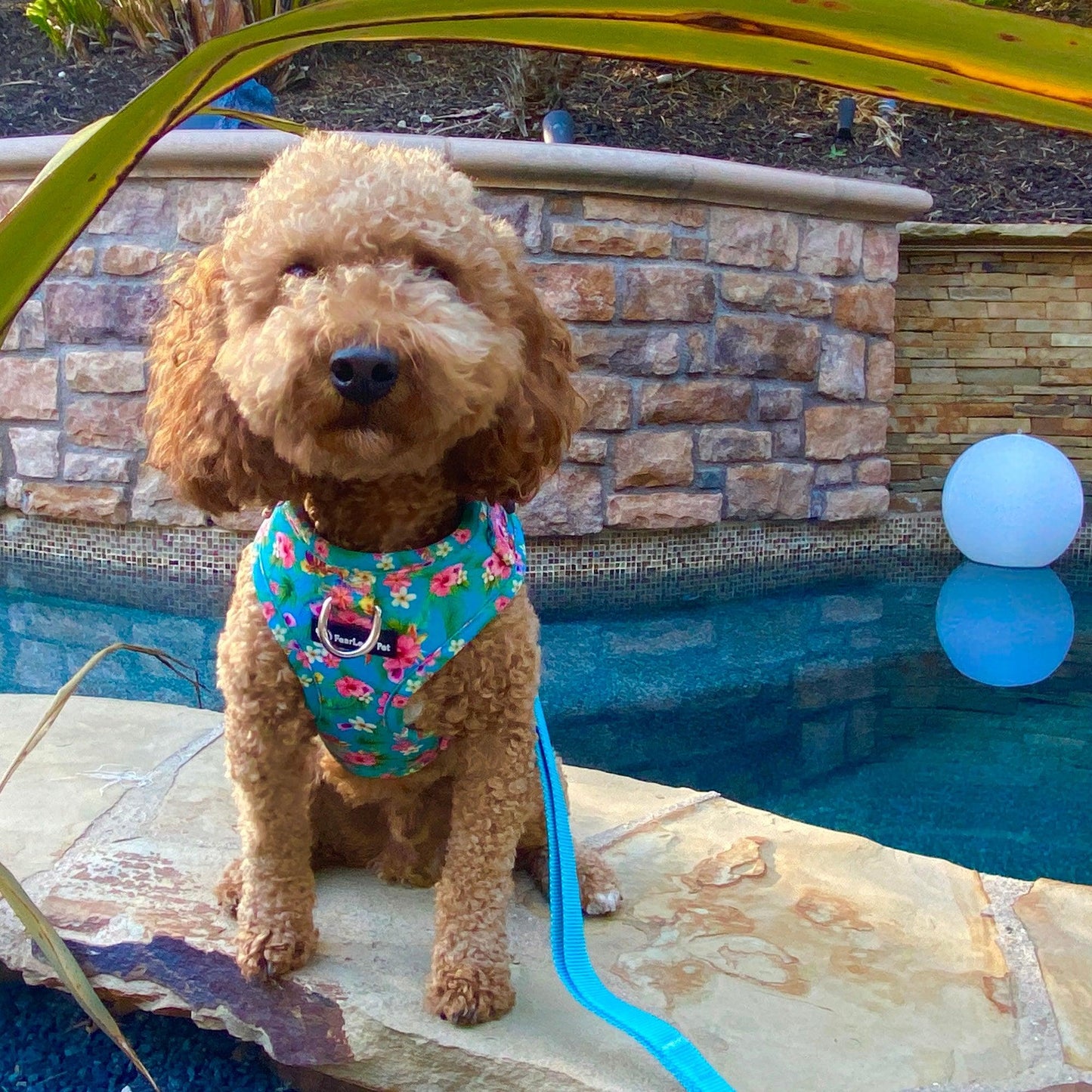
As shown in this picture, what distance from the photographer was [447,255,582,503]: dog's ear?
4.69 feet

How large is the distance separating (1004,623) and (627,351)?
6.53 feet

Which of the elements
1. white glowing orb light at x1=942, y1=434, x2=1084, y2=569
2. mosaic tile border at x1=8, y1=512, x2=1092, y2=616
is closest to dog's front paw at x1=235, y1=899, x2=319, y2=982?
mosaic tile border at x1=8, y1=512, x2=1092, y2=616

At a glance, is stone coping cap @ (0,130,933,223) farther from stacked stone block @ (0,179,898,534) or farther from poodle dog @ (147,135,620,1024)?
poodle dog @ (147,135,620,1024)

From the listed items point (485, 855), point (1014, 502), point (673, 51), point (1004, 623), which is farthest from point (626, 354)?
point (673, 51)

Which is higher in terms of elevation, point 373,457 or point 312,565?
point 373,457

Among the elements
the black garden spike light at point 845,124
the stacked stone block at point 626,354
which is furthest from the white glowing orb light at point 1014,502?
the black garden spike light at point 845,124

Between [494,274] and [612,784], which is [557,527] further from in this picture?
[494,274]

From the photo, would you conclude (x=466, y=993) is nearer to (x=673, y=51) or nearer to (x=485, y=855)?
(x=485, y=855)

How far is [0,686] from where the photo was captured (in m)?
3.28

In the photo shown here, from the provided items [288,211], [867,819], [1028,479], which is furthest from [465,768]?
[1028,479]

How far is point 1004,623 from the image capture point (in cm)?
427

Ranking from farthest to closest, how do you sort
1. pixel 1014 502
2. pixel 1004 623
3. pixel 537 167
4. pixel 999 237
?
pixel 999 237 < pixel 1014 502 < pixel 1004 623 < pixel 537 167

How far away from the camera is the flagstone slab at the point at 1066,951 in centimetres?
144

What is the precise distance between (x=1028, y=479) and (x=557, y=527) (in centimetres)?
236
